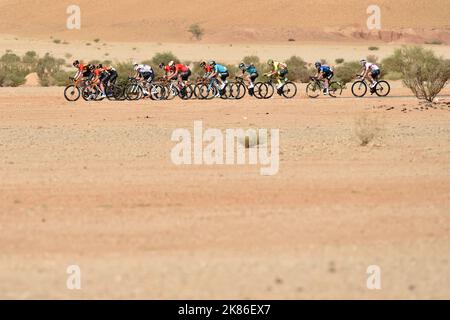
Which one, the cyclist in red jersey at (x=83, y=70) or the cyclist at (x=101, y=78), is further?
the cyclist at (x=101, y=78)

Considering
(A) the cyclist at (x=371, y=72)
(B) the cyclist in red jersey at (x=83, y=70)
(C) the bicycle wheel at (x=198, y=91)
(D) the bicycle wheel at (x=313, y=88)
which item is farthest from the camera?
(D) the bicycle wheel at (x=313, y=88)

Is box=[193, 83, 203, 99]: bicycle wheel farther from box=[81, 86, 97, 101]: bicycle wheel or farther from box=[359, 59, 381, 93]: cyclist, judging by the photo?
box=[359, 59, 381, 93]: cyclist

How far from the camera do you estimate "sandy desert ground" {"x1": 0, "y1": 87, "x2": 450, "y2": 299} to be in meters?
9.98

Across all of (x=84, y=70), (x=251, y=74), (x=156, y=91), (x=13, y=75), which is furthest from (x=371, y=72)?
(x=13, y=75)

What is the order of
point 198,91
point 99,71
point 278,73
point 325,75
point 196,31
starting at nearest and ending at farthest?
point 99,71
point 278,73
point 325,75
point 198,91
point 196,31

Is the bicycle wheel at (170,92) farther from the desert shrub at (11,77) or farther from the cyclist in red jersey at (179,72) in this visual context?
the desert shrub at (11,77)

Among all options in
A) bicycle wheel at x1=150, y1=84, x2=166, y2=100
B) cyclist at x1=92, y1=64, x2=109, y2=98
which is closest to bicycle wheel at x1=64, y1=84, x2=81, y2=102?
cyclist at x1=92, y1=64, x2=109, y2=98

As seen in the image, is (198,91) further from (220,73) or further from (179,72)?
(220,73)

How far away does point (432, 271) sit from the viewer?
10344mm

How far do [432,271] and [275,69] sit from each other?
1049 inches

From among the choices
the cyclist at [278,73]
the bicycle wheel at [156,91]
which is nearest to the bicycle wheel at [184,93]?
the bicycle wheel at [156,91]

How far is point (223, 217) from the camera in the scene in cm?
1334

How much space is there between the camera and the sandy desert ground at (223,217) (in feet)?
32.7

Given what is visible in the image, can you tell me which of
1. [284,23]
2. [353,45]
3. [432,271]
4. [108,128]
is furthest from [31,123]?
[284,23]
